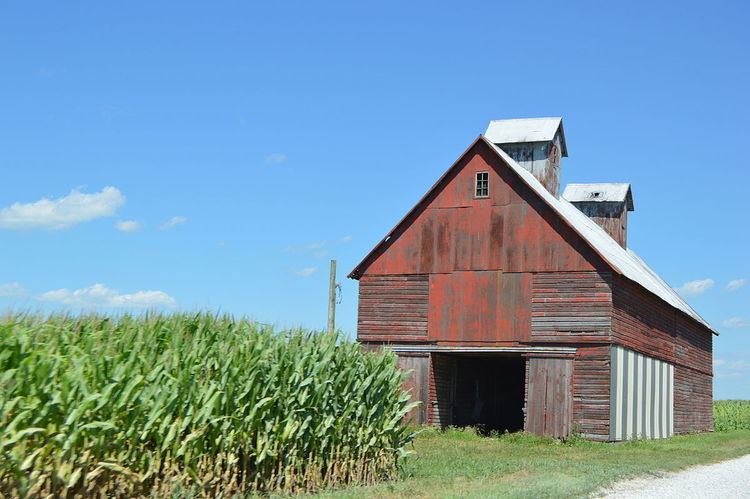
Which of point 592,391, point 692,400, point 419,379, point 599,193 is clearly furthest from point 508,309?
point 599,193

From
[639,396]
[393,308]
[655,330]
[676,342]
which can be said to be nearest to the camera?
[393,308]

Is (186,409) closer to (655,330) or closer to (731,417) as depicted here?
(655,330)

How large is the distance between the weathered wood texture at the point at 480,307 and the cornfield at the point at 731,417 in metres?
25.2

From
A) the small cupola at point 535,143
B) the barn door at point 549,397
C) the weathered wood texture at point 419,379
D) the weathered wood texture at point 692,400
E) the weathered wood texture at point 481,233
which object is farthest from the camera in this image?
the weathered wood texture at point 692,400

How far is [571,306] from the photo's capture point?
98.1 feet

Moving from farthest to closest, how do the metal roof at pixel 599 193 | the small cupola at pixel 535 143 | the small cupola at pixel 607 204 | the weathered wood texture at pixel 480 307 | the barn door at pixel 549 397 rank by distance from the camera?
the metal roof at pixel 599 193 → the small cupola at pixel 607 204 → the small cupola at pixel 535 143 → the weathered wood texture at pixel 480 307 → the barn door at pixel 549 397

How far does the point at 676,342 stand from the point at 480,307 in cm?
1260

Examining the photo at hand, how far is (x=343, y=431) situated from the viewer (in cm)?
1583

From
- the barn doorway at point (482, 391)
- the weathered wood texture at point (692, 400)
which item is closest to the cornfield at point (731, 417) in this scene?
the weathered wood texture at point (692, 400)

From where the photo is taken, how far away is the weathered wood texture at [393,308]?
A: 32062 millimetres

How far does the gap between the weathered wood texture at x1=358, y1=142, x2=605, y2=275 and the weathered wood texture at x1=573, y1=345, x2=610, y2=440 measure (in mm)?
2914

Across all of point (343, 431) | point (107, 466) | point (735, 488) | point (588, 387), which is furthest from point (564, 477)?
point (588, 387)

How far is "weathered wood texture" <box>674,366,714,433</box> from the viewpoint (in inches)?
1558

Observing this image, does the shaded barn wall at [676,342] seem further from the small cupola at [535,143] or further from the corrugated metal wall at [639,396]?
the small cupola at [535,143]
